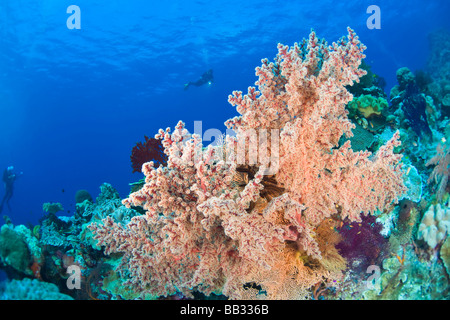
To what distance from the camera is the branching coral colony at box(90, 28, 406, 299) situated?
8.87 feet

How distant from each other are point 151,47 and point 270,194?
137 feet

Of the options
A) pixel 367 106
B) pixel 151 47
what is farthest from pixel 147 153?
pixel 151 47

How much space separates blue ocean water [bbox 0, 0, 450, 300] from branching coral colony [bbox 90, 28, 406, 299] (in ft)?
54.6

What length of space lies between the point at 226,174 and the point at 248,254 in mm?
910

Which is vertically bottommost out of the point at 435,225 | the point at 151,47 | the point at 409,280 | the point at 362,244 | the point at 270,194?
the point at 409,280

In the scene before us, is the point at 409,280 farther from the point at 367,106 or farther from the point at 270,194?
the point at 367,106

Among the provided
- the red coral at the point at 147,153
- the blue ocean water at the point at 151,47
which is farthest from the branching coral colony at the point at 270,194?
the blue ocean water at the point at 151,47

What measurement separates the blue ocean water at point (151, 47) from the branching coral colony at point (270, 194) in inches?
655

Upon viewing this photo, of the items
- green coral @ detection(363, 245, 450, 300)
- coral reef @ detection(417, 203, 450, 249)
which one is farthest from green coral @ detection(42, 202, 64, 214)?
coral reef @ detection(417, 203, 450, 249)

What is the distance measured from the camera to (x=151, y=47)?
127 ft

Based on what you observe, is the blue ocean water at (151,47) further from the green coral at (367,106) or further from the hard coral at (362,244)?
the hard coral at (362,244)

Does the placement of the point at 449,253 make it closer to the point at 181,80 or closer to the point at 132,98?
the point at 181,80

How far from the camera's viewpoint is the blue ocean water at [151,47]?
32.8m

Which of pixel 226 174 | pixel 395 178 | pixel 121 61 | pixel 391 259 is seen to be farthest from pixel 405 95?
pixel 121 61
